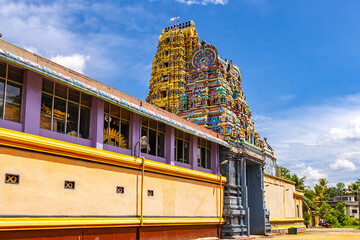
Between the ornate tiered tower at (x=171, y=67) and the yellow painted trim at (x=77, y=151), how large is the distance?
29.1 m

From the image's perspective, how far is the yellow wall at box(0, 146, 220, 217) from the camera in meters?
10.4

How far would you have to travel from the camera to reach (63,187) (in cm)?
1176

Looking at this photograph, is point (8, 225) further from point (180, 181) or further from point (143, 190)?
point (180, 181)

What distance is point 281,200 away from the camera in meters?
33.1

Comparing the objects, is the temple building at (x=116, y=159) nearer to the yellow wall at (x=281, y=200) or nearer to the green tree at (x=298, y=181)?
the yellow wall at (x=281, y=200)

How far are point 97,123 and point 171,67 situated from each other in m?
34.4

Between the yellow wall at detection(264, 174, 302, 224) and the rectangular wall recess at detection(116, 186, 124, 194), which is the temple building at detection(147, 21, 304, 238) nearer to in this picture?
the yellow wall at detection(264, 174, 302, 224)

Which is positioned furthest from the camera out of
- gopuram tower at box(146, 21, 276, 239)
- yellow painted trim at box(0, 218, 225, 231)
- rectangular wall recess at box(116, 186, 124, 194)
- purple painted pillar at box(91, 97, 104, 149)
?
gopuram tower at box(146, 21, 276, 239)

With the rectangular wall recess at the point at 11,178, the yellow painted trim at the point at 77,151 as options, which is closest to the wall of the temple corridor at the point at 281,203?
the yellow painted trim at the point at 77,151

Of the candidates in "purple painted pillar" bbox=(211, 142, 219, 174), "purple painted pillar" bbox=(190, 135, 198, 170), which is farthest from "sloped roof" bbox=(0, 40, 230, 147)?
"purple painted pillar" bbox=(211, 142, 219, 174)

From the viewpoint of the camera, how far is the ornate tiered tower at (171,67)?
46.3 metres

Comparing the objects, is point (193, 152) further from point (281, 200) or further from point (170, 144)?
point (281, 200)

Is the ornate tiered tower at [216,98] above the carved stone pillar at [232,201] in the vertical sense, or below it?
above

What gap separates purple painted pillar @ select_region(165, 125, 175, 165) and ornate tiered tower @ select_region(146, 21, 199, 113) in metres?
27.2
